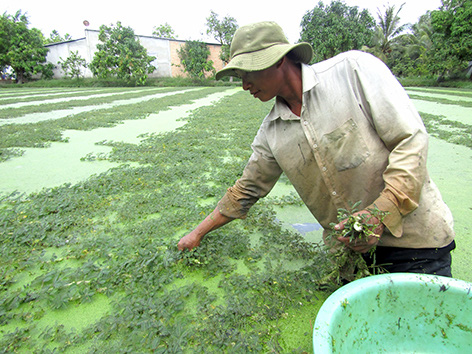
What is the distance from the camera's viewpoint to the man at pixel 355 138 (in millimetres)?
1151

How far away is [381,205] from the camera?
111 cm

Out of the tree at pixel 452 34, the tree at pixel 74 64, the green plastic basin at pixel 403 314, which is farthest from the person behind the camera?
the tree at pixel 74 64

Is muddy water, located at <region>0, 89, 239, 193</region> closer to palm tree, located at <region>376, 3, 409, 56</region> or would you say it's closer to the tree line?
the tree line

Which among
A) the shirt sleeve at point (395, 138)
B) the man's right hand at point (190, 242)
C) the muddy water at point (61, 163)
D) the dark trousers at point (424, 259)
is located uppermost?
the shirt sleeve at point (395, 138)

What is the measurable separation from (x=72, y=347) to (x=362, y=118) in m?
1.70

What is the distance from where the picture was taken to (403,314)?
3.72 ft

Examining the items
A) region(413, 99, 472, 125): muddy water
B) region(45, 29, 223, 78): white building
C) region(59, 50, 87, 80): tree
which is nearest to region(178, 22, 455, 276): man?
region(413, 99, 472, 125): muddy water

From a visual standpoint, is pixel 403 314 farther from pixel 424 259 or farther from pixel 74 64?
pixel 74 64

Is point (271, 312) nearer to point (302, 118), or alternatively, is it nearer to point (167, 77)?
point (302, 118)

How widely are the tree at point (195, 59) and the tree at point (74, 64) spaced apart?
29.3ft

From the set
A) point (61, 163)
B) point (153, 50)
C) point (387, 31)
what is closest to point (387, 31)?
point (387, 31)

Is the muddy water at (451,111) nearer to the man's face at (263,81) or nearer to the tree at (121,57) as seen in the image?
the man's face at (263,81)

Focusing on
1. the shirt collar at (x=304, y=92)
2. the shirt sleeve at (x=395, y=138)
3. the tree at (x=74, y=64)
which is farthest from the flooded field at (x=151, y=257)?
the tree at (x=74, y=64)

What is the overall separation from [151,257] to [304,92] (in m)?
1.37
